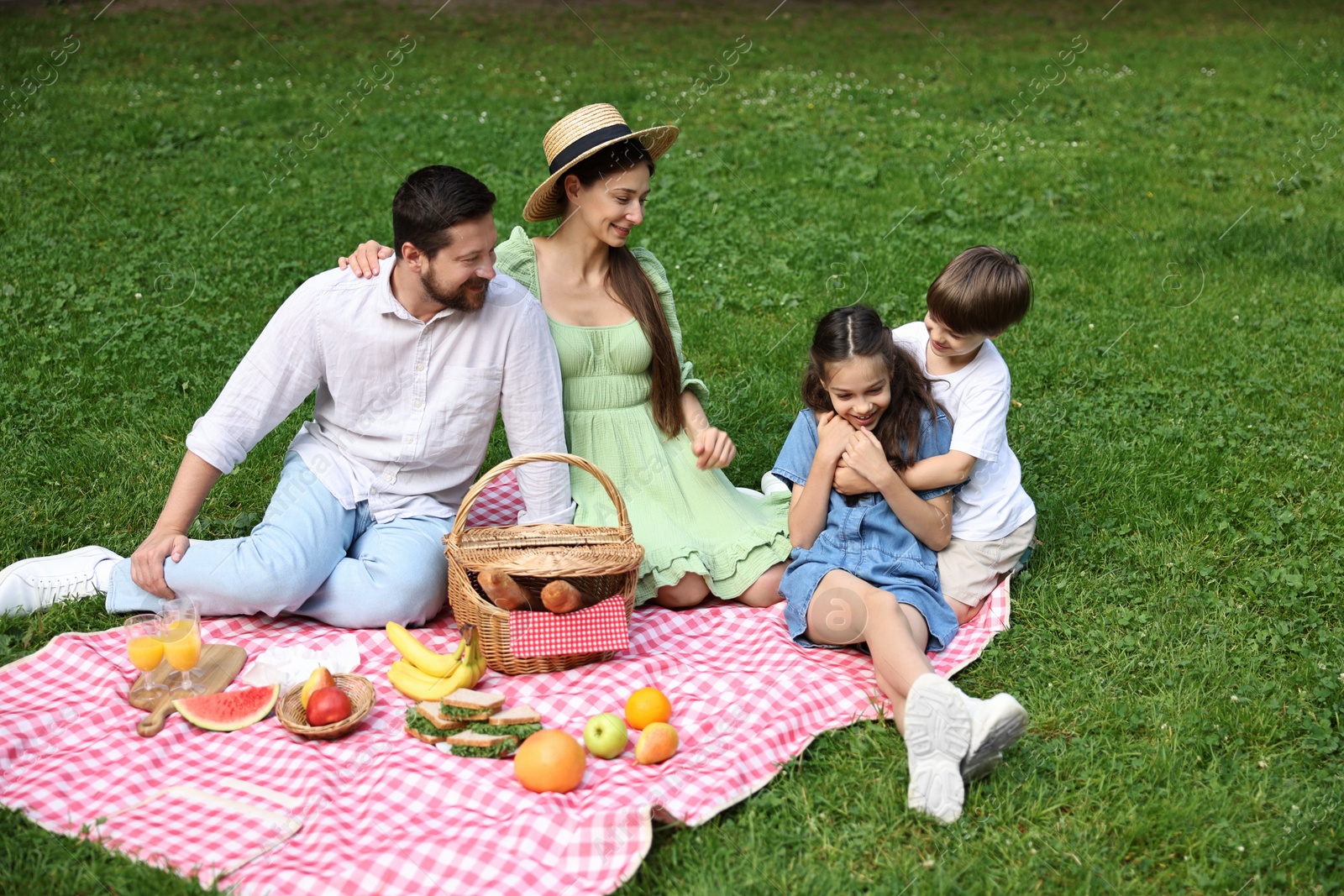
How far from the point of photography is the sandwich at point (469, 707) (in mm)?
3311

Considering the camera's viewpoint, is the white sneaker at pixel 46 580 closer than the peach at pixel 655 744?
No

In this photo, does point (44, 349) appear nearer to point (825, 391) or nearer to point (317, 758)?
point (317, 758)

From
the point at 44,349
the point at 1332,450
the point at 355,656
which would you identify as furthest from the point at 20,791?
the point at 1332,450

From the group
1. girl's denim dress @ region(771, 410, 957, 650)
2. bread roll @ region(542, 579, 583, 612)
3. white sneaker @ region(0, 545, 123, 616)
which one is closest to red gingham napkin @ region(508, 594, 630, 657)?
bread roll @ region(542, 579, 583, 612)

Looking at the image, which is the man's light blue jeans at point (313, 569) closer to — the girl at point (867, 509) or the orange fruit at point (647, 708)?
the orange fruit at point (647, 708)

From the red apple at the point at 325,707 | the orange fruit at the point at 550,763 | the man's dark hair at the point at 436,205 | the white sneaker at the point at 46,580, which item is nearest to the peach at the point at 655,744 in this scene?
the orange fruit at the point at 550,763

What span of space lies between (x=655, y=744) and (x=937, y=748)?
2.49 feet

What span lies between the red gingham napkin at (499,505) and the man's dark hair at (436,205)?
4.05 feet

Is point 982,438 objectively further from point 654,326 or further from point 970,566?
point 654,326

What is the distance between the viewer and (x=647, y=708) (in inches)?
133

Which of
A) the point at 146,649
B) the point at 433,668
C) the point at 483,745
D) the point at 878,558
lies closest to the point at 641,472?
the point at 878,558

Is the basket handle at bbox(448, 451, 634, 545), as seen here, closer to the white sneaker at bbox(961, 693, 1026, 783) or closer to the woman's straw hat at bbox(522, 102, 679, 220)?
the woman's straw hat at bbox(522, 102, 679, 220)

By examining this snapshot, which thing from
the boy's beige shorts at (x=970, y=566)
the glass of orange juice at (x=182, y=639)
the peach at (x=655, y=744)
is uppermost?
the glass of orange juice at (x=182, y=639)

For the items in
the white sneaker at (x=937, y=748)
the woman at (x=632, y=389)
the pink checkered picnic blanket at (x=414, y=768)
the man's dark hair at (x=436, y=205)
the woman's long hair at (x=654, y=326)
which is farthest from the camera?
the woman's long hair at (x=654, y=326)
